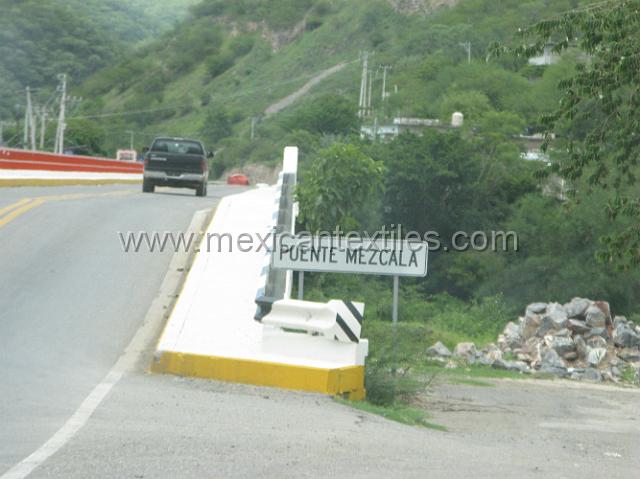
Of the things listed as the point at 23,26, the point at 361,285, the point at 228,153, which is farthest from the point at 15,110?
the point at 361,285

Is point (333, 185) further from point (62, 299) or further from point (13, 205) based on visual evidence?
point (62, 299)

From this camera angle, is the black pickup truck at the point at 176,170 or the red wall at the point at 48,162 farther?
the red wall at the point at 48,162

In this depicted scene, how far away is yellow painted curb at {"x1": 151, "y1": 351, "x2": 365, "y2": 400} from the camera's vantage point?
1201 centimetres

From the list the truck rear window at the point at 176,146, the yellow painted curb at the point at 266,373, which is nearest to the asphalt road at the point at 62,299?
the yellow painted curb at the point at 266,373

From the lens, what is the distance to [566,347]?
27172 mm

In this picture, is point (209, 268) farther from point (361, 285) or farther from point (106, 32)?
point (106, 32)

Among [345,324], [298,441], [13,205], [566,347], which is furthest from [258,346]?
[566,347]

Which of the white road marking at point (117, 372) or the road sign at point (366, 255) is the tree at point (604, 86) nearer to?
the road sign at point (366, 255)

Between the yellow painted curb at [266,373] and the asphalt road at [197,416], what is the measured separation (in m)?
0.21

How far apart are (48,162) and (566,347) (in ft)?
76.8

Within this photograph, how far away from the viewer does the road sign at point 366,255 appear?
13.9m

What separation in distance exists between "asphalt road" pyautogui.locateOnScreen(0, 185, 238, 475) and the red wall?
362 inches

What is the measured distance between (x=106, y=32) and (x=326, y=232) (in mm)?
62295

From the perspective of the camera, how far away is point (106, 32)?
83250 mm
